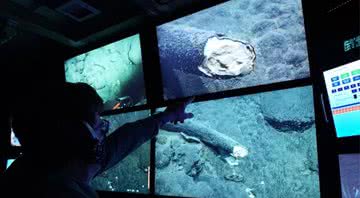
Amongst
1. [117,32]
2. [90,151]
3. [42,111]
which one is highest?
[117,32]

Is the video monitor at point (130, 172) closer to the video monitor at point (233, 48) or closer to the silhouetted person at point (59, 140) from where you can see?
A: the video monitor at point (233, 48)

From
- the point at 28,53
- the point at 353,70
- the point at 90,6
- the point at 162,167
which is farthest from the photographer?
the point at 28,53

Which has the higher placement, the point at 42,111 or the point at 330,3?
the point at 330,3

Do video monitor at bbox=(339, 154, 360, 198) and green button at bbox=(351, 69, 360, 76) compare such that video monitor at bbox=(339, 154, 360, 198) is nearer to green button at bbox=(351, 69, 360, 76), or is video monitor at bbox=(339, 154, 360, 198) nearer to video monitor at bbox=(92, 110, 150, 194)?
green button at bbox=(351, 69, 360, 76)

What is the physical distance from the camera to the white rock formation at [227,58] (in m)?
2.03

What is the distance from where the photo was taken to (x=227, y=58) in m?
2.11

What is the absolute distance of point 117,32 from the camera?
9.80ft

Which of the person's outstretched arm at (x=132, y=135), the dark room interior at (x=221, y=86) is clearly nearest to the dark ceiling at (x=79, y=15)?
the dark room interior at (x=221, y=86)

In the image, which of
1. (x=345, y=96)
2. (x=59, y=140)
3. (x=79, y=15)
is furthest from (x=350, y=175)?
(x=79, y=15)

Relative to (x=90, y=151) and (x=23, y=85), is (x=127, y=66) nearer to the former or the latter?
(x=90, y=151)

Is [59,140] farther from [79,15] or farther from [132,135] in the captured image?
[79,15]

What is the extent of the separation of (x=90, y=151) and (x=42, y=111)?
0.24 meters

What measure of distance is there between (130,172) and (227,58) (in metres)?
1.29

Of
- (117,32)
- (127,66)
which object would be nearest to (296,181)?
(127,66)
